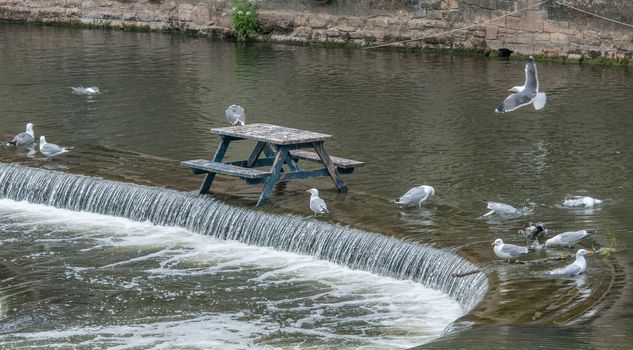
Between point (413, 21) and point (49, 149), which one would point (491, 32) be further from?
point (49, 149)

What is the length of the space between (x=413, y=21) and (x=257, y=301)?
1407 centimetres

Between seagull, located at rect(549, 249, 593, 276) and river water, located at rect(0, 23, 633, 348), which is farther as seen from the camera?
seagull, located at rect(549, 249, 593, 276)

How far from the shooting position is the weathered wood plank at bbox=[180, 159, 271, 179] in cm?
1397

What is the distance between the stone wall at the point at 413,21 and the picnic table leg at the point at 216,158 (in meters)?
10.6

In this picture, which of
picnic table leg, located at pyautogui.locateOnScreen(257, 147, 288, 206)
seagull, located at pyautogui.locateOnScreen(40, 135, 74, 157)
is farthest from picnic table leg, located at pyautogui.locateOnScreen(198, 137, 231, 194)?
seagull, located at pyautogui.locateOnScreen(40, 135, 74, 157)

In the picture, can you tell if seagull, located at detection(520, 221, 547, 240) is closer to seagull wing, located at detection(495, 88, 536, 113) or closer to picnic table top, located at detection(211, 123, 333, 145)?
seagull wing, located at detection(495, 88, 536, 113)

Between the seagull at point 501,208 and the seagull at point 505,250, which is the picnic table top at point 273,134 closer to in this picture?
the seagull at point 501,208

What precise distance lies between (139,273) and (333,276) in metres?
1.79

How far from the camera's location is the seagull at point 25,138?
56.5 feet

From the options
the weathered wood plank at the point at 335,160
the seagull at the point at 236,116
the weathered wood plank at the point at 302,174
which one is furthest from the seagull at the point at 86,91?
the weathered wood plank at the point at 302,174

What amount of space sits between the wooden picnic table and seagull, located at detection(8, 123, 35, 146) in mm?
3336

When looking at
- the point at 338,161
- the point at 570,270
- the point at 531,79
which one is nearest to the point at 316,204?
the point at 338,161

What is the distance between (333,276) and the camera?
1288cm

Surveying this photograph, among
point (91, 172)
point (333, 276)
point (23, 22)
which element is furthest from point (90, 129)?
point (23, 22)
